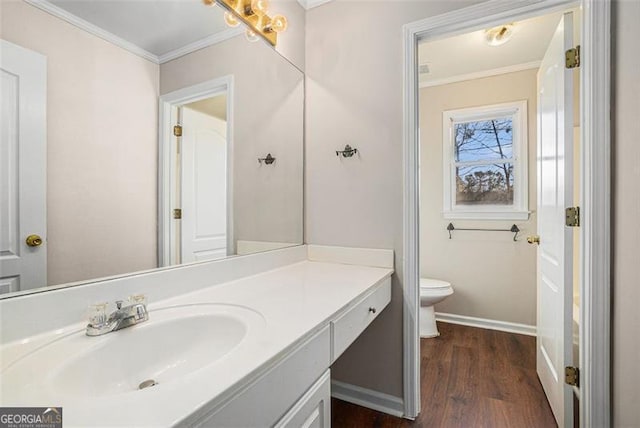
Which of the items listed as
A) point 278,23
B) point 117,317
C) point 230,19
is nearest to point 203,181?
point 117,317

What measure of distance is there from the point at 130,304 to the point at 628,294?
1615 millimetres

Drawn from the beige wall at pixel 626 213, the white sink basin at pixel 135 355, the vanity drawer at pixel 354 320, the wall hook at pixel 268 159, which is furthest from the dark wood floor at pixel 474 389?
the wall hook at pixel 268 159

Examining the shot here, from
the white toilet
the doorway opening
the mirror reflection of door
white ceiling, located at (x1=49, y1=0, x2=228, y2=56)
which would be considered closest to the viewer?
white ceiling, located at (x1=49, y1=0, x2=228, y2=56)

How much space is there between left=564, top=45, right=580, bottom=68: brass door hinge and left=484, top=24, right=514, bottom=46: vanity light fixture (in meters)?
0.92

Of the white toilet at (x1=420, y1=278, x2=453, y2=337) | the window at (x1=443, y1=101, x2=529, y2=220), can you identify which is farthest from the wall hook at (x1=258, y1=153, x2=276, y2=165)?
the window at (x1=443, y1=101, x2=529, y2=220)

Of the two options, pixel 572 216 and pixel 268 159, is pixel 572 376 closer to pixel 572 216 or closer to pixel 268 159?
pixel 572 216

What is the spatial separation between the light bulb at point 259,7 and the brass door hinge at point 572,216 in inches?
65.9

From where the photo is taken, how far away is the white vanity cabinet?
56cm

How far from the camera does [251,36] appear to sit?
1.46 meters

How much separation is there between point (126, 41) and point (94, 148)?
0.36m

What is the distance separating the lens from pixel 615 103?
114cm

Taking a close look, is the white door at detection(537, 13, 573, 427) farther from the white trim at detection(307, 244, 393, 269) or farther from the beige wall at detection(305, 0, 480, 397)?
the white trim at detection(307, 244, 393, 269)

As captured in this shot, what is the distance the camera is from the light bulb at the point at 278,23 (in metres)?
1.53

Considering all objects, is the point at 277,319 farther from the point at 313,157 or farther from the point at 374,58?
the point at 374,58
